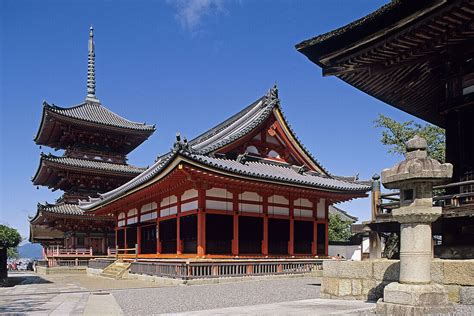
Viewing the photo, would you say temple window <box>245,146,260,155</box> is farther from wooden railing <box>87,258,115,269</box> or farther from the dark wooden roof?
wooden railing <box>87,258,115,269</box>

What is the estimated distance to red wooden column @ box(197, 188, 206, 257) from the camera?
1873cm

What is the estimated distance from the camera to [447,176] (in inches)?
292

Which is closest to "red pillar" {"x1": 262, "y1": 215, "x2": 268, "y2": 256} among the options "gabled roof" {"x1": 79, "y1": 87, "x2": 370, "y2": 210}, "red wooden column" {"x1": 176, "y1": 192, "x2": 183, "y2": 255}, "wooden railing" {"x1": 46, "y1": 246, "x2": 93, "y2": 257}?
"gabled roof" {"x1": 79, "y1": 87, "x2": 370, "y2": 210}

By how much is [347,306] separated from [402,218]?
2116mm

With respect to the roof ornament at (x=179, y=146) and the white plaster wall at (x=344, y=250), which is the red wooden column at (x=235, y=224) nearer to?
the roof ornament at (x=179, y=146)

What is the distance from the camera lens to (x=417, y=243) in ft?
24.4

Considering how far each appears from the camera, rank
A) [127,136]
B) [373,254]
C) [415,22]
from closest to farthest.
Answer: [415,22] < [373,254] < [127,136]

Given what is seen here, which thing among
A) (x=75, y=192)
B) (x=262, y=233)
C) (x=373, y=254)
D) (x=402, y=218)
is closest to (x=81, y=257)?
(x=75, y=192)

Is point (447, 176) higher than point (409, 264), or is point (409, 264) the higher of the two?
point (447, 176)

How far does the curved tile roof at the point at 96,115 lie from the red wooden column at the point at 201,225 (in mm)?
18892

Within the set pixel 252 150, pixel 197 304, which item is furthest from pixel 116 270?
pixel 197 304

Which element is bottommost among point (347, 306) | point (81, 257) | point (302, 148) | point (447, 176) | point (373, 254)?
point (81, 257)

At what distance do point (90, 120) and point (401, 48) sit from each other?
95.3 feet

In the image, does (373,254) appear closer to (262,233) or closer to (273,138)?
(262,233)
